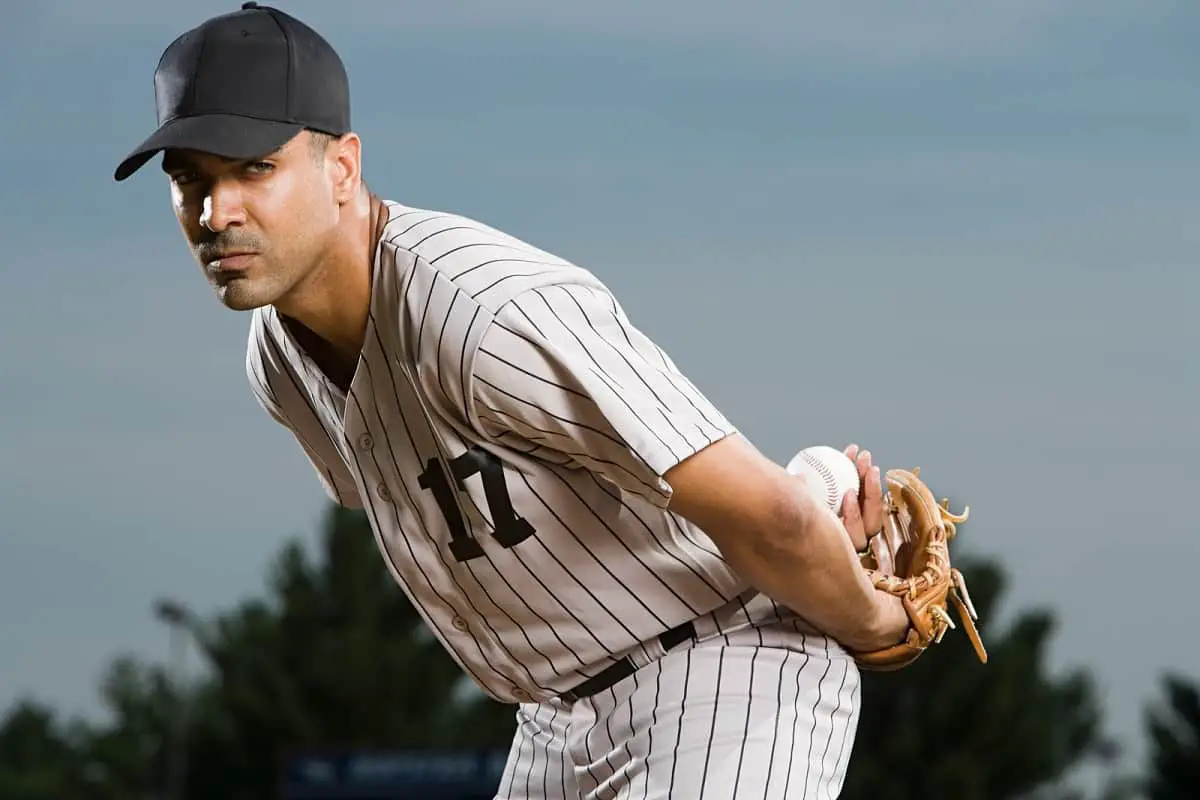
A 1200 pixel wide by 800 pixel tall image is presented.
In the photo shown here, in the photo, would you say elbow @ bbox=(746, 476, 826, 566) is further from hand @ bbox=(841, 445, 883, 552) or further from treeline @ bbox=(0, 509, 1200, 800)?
treeline @ bbox=(0, 509, 1200, 800)

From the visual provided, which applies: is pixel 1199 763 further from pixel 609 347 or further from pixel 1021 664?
pixel 609 347

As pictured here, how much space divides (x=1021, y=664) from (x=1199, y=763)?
5.22 metres

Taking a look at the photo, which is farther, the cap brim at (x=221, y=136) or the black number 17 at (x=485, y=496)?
the black number 17 at (x=485, y=496)

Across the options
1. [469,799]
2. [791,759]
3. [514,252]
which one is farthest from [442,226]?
[469,799]

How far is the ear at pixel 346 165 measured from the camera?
3281mm

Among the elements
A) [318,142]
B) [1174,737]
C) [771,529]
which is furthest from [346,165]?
[1174,737]

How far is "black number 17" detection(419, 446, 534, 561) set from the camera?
3.24 meters

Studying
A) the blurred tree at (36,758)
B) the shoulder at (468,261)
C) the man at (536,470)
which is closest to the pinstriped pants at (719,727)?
the man at (536,470)

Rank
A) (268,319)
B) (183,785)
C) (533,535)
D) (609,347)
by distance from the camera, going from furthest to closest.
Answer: (183,785)
(268,319)
(533,535)
(609,347)

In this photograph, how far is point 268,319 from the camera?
12.5 feet

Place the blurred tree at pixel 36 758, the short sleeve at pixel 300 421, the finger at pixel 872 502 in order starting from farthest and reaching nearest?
the blurred tree at pixel 36 758
the short sleeve at pixel 300 421
the finger at pixel 872 502

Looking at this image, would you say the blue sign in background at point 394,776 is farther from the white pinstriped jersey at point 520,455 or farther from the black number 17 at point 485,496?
the black number 17 at point 485,496

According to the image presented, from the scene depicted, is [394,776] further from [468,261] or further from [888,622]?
[468,261]

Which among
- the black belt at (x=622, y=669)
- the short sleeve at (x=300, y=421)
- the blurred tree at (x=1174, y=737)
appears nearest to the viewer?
the black belt at (x=622, y=669)
